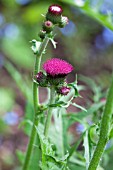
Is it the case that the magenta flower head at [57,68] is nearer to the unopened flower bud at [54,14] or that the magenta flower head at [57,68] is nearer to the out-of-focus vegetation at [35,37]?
the unopened flower bud at [54,14]

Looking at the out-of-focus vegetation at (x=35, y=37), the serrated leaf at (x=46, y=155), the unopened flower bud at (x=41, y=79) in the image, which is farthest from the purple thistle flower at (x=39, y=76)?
the out-of-focus vegetation at (x=35, y=37)

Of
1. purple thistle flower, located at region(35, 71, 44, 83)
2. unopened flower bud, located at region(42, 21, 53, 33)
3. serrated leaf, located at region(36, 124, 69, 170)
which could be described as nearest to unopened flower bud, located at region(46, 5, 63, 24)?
unopened flower bud, located at region(42, 21, 53, 33)

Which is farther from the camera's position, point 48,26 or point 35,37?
point 35,37

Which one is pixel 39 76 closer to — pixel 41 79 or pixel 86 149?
pixel 41 79

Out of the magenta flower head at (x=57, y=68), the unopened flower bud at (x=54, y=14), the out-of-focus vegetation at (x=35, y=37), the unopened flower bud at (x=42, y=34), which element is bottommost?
the out-of-focus vegetation at (x=35, y=37)

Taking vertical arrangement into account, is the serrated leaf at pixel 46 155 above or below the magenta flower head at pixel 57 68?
below

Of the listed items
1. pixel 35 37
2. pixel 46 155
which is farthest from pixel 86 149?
pixel 35 37

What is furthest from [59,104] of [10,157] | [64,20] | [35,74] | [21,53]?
[21,53]

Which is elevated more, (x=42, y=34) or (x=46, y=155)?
(x=42, y=34)

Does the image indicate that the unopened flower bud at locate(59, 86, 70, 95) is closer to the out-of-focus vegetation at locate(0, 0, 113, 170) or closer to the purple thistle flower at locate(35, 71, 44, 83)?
the purple thistle flower at locate(35, 71, 44, 83)
